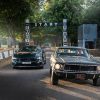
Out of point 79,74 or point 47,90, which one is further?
point 79,74

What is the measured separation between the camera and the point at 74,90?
12.6 metres

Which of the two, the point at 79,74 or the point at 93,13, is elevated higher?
the point at 93,13

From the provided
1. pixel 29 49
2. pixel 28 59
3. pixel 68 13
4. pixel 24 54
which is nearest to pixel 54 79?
pixel 28 59

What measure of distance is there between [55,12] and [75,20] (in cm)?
454

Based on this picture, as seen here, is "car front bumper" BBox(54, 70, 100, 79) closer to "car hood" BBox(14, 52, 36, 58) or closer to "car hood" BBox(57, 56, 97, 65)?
"car hood" BBox(57, 56, 97, 65)

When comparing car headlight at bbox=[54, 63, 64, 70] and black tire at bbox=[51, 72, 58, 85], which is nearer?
car headlight at bbox=[54, 63, 64, 70]

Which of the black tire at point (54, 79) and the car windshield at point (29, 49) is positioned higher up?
the car windshield at point (29, 49)

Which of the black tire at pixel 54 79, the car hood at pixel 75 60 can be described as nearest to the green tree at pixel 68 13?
the car hood at pixel 75 60

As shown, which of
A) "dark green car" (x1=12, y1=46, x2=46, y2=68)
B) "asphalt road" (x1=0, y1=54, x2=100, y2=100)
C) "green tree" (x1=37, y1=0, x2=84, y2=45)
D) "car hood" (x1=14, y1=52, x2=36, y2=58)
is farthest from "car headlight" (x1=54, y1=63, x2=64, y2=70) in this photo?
"green tree" (x1=37, y1=0, x2=84, y2=45)

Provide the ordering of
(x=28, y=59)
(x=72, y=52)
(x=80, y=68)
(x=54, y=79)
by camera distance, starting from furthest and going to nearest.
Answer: (x=28, y=59) → (x=72, y=52) → (x=54, y=79) → (x=80, y=68)

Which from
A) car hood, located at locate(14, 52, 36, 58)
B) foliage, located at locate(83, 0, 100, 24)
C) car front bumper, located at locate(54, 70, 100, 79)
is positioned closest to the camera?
car front bumper, located at locate(54, 70, 100, 79)

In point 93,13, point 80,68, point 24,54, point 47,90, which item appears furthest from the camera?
point 93,13

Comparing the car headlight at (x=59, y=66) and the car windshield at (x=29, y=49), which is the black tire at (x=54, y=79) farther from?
the car windshield at (x=29, y=49)

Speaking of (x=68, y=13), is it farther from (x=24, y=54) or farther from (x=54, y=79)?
(x=54, y=79)
